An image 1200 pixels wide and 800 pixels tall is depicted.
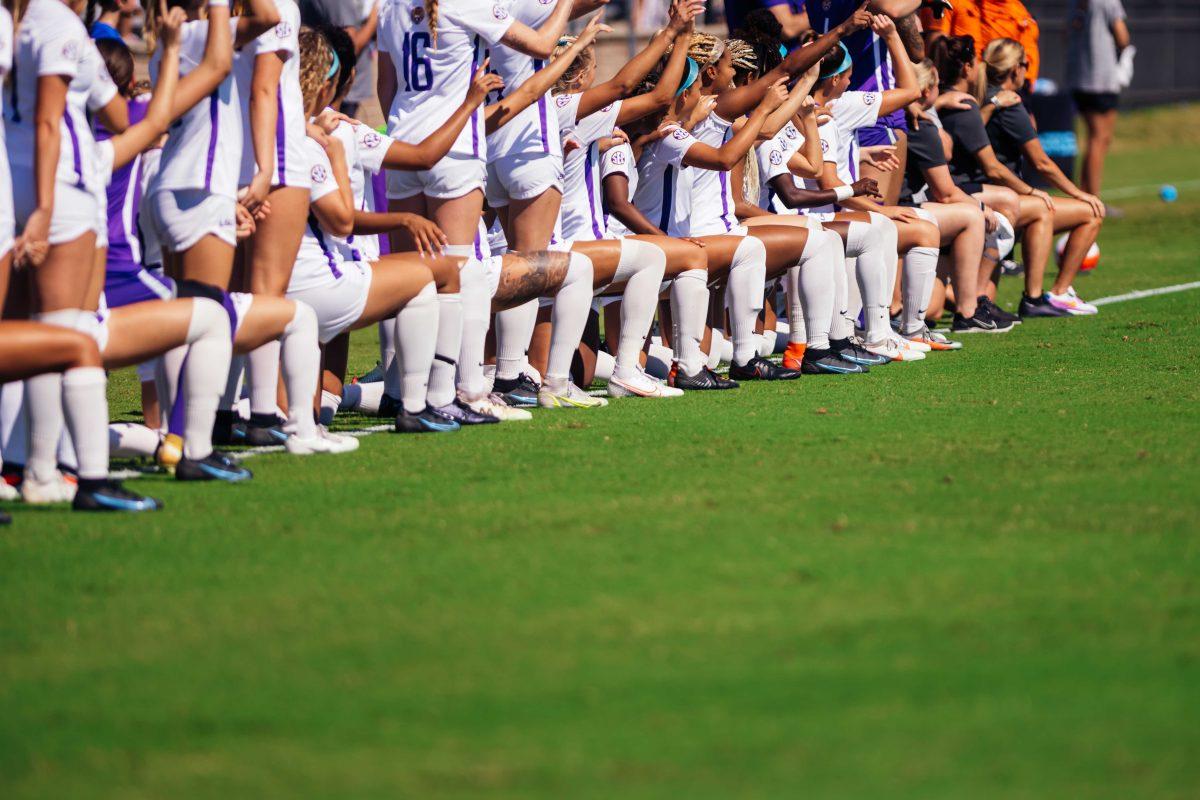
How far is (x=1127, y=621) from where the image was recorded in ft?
12.9

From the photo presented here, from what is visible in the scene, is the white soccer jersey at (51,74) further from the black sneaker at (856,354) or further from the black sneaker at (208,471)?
the black sneaker at (856,354)

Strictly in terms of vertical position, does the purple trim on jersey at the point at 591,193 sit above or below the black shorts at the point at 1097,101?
above

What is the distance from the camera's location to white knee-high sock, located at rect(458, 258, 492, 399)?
23.9 feet

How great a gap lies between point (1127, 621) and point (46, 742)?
231 cm

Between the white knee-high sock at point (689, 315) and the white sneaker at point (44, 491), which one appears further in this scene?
the white knee-high sock at point (689, 315)

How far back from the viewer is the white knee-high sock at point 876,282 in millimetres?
9273

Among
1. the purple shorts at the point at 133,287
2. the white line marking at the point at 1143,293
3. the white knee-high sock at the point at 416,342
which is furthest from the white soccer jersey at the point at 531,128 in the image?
the white line marking at the point at 1143,293

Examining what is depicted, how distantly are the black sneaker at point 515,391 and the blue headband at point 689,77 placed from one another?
1.59m

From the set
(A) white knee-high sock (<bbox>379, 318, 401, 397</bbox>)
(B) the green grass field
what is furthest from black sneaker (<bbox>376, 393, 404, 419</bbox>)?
(B) the green grass field

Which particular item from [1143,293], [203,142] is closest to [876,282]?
[1143,293]

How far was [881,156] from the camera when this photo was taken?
9992 mm

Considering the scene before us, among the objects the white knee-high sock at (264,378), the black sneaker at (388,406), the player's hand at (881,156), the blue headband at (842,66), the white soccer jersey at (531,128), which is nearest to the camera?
the white knee-high sock at (264,378)

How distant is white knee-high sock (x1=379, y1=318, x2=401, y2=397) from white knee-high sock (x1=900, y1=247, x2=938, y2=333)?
3.45m

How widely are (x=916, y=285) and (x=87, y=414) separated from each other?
18.7 feet
